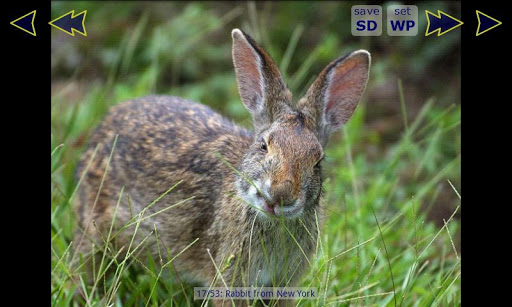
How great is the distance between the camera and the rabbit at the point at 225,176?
4.46 meters

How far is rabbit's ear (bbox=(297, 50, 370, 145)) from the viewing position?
499 cm

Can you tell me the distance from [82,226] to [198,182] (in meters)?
1.02

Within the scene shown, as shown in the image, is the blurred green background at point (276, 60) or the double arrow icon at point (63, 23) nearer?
the double arrow icon at point (63, 23)

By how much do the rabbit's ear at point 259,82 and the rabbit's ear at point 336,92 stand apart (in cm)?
17

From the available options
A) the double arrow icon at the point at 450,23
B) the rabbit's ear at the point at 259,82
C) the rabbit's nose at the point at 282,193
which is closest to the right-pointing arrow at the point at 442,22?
the double arrow icon at the point at 450,23

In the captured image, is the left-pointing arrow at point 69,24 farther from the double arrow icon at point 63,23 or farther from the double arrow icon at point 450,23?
the double arrow icon at point 450,23

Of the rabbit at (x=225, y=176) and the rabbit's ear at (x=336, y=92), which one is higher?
the rabbit's ear at (x=336, y=92)

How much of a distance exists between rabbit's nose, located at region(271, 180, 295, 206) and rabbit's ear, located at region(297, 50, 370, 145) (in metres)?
0.97

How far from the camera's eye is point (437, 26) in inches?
256

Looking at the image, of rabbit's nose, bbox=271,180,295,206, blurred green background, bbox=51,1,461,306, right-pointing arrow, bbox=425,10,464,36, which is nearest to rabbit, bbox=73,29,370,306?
rabbit's nose, bbox=271,180,295,206

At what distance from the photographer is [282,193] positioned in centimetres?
409

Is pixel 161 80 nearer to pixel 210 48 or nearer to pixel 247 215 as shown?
pixel 210 48
